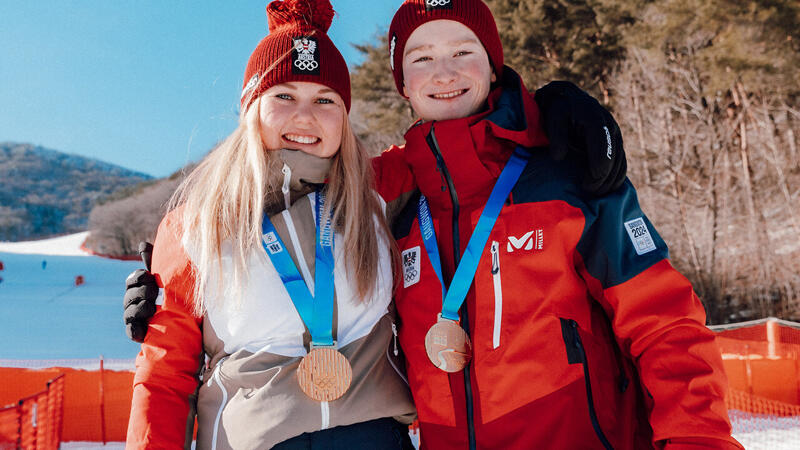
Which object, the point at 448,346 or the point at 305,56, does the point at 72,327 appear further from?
the point at 448,346

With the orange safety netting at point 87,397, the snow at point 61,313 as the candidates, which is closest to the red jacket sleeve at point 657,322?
the orange safety netting at point 87,397

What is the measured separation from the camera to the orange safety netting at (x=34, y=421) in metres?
4.41

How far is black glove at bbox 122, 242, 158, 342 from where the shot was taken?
1.87 m

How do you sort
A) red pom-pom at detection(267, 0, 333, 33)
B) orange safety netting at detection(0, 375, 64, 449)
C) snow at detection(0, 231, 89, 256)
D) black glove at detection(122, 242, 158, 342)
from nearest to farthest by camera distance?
1. black glove at detection(122, 242, 158, 342)
2. red pom-pom at detection(267, 0, 333, 33)
3. orange safety netting at detection(0, 375, 64, 449)
4. snow at detection(0, 231, 89, 256)

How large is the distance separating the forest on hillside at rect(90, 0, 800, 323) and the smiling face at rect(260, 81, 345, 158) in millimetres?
14069

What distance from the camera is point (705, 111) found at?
57.6 ft

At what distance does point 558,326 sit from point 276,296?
958mm

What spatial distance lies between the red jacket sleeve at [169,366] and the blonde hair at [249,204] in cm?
6

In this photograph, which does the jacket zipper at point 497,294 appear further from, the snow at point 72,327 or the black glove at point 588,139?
the snow at point 72,327

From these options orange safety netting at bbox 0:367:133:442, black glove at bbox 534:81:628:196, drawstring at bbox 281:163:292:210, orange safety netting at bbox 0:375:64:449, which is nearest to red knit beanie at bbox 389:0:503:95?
black glove at bbox 534:81:628:196

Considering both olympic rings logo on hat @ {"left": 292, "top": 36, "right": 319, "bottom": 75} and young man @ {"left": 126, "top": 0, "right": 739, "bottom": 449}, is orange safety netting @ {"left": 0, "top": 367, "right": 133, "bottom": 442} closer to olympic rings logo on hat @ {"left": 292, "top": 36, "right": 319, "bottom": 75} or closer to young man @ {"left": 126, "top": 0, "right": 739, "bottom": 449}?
young man @ {"left": 126, "top": 0, "right": 739, "bottom": 449}

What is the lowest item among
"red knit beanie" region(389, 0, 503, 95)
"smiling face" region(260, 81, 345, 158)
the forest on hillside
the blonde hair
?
the blonde hair

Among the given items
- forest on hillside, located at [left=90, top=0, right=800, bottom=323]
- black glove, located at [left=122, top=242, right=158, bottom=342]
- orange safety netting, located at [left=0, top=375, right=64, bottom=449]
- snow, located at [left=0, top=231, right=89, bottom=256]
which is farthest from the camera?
snow, located at [left=0, top=231, right=89, bottom=256]

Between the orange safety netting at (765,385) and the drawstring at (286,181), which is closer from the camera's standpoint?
the drawstring at (286,181)
